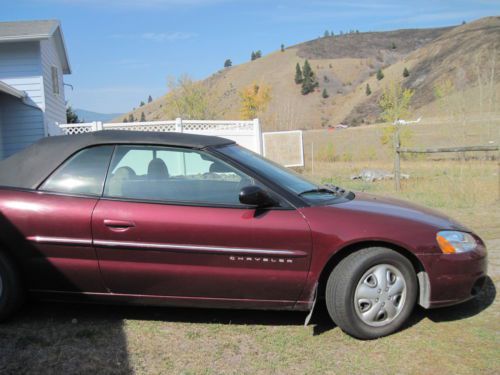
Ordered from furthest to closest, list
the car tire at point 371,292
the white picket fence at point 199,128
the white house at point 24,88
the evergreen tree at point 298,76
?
the evergreen tree at point 298,76, the white house at point 24,88, the white picket fence at point 199,128, the car tire at point 371,292

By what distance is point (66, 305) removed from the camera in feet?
14.3

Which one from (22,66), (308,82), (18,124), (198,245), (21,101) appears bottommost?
(198,245)

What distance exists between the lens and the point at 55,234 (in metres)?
3.69

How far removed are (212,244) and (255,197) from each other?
17.7 inches

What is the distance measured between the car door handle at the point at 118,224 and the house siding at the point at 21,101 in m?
12.6

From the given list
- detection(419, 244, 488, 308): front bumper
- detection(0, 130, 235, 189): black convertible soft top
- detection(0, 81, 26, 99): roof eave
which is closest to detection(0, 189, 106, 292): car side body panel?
detection(0, 130, 235, 189): black convertible soft top

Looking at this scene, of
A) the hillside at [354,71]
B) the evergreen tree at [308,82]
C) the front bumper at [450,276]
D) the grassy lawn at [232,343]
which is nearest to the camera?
the grassy lawn at [232,343]

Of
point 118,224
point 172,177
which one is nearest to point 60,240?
point 118,224

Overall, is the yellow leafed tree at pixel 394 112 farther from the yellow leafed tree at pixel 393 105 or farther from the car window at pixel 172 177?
the car window at pixel 172 177

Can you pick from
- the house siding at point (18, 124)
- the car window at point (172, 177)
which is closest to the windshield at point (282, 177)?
the car window at point (172, 177)

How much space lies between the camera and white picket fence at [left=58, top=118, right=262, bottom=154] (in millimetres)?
14539

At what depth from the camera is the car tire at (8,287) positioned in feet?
12.3

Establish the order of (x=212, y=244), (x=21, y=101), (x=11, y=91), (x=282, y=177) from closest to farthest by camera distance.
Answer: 1. (x=212, y=244)
2. (x=282, y=177)
3. (x=11, y=91)
4. (x=21, y=101)

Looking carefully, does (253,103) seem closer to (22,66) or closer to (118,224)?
(22,66)
